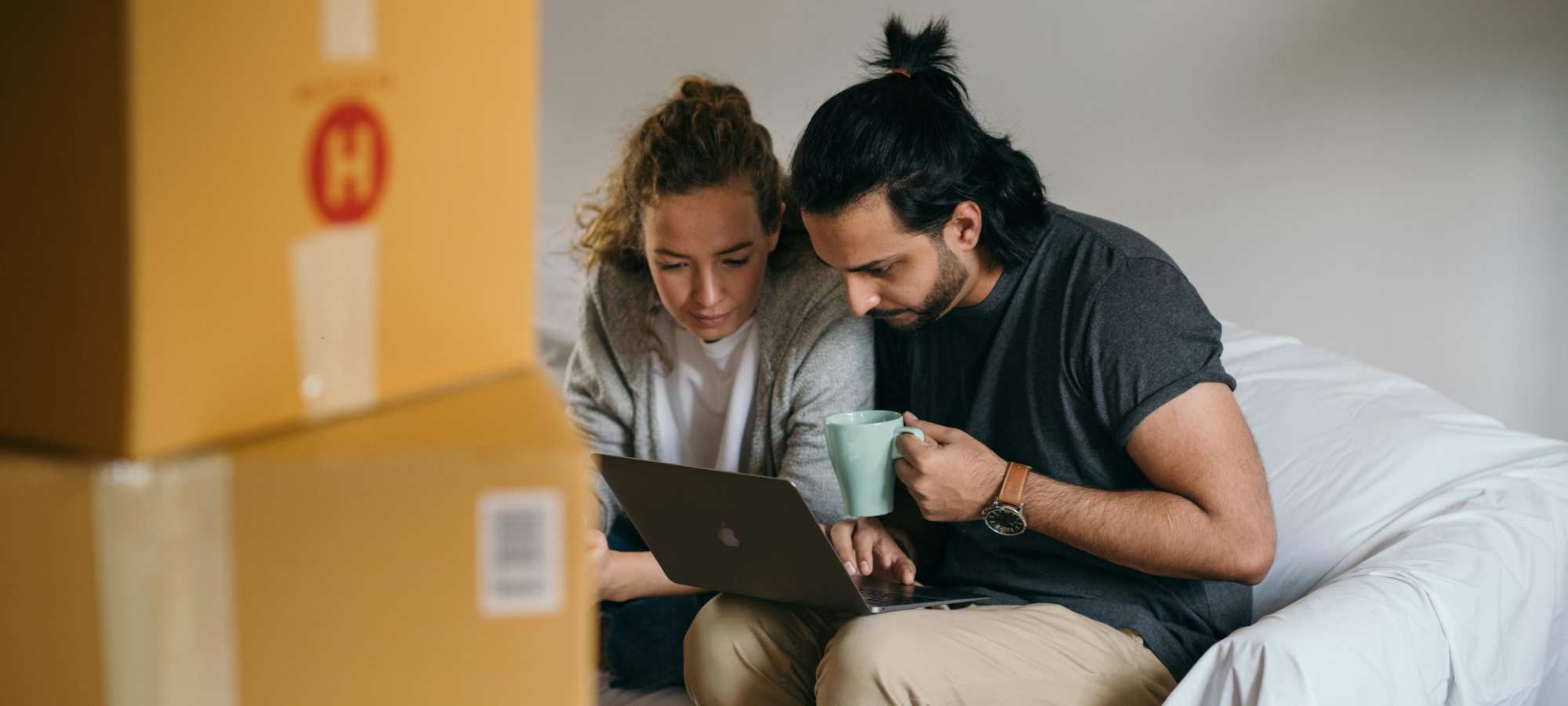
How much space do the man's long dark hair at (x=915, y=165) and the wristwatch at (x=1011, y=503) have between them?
0.26 metres

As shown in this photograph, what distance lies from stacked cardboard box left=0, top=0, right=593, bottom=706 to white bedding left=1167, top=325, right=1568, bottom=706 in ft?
2.71

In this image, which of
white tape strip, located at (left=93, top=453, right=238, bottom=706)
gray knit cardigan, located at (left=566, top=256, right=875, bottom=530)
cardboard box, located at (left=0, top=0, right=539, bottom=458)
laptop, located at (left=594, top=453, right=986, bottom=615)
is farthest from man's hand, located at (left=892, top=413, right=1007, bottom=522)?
white tape strip, located at (left=93, top=453, right=238, bottom=706)

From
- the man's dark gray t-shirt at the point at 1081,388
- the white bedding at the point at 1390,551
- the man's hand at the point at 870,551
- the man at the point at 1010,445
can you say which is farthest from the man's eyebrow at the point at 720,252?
the white bedding at the point at 1390,551

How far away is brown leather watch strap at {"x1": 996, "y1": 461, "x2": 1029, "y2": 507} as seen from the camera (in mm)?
1339

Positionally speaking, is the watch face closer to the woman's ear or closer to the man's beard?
the man's beard

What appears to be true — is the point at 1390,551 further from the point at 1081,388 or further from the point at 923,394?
the point at 923,394

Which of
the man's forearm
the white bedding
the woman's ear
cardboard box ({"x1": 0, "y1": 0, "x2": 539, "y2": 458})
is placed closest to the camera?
cardboard box ({"x1": 0, "y1": 0, "x2": 539, "y2": 458})

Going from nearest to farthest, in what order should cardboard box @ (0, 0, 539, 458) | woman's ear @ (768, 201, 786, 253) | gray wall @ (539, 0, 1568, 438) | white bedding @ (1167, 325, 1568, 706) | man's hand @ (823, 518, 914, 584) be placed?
cardboard box @ (0, 0, 539, 458) < white bedding @ (1167, 325, 1568, 706) < man's hand @ (823, 518, 914, 584) < woman's ear @ (768, 201, 786, 253) < gray wall @ (539, 0, 1568, 438)

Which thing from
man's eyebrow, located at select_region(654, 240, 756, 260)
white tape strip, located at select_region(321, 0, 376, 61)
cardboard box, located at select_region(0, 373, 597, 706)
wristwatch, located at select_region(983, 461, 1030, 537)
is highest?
white tape strip, located at select_region(321, 0, 376, 61)

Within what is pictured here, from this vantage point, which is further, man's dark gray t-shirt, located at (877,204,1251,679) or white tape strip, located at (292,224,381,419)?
man's dark gray t-shirt, located at (877,204,1251,679)

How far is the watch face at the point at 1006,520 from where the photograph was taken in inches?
53.0

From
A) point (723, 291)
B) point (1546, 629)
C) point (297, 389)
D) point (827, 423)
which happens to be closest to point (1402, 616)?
point (1546, 629)

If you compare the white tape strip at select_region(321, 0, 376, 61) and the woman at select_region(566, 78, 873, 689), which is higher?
the white tape strip at select_region(321, 0, 376, 61)

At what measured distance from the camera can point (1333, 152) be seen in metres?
1.96
